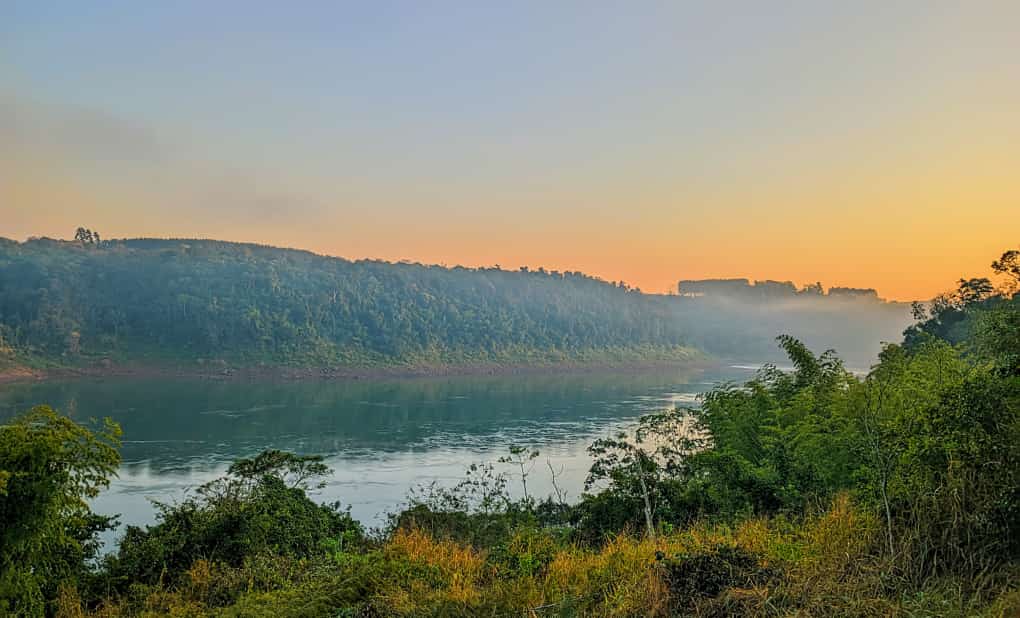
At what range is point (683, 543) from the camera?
692 cm

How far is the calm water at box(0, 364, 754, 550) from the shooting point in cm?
2597

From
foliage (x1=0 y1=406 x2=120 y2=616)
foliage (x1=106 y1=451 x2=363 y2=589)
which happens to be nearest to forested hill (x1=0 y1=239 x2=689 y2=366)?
foliage (x1=106 y1=451 x2=363 y2=589)

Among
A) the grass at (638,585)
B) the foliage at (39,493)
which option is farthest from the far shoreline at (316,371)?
the grass at (638,585)

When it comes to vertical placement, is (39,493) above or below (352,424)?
above

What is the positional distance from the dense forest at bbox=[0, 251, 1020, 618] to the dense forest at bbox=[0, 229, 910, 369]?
241 feet

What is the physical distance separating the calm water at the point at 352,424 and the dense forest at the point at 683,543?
9.96 m

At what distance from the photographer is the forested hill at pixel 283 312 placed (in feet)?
274

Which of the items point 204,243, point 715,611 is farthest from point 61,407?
point 204,243

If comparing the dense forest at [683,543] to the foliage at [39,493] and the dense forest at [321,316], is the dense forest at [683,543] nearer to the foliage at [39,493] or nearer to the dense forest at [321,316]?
the foliage at [39,493]

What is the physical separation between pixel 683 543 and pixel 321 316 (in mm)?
96603

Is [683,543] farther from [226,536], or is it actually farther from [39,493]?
[226,536]

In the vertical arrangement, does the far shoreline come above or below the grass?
below

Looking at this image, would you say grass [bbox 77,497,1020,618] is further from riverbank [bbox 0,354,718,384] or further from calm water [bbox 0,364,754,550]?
riverbank [bbox 0,354,718,384]

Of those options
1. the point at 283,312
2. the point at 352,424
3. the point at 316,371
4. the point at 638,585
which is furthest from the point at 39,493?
the point at 283,312
